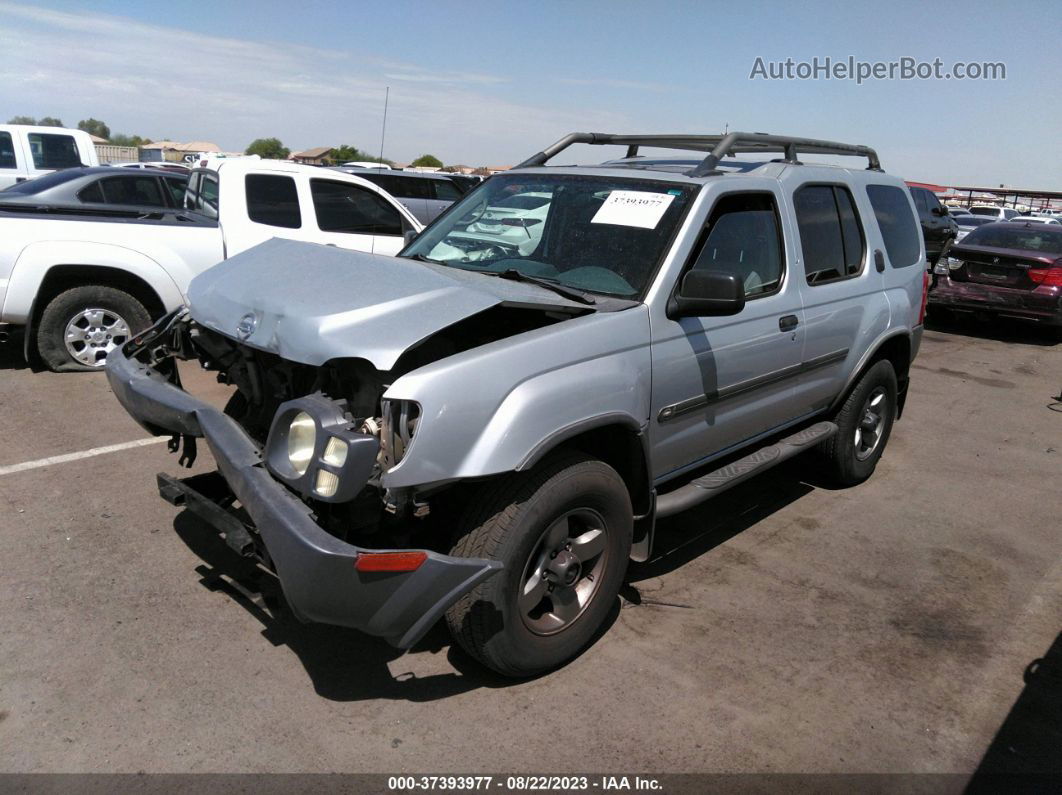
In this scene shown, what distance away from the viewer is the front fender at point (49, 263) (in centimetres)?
664

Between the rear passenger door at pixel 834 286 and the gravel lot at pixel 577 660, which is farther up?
the rear passenger door at pixel 834 286

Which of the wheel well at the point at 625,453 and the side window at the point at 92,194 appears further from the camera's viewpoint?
the side window at the point at 92,194

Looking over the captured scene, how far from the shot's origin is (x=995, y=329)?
1274 centimetres

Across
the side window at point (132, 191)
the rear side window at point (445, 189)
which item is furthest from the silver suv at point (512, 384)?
the rear side window at point (445, 189)

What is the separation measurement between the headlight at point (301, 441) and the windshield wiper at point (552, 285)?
1213 mm

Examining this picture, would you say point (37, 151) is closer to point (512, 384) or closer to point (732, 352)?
point (732, 352)

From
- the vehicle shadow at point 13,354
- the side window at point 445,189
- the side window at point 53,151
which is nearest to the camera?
the vehicle shadow at point 13,354

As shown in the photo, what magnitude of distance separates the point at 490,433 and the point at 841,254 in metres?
3.06

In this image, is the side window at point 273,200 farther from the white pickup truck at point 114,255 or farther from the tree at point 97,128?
the tree at point 97,128

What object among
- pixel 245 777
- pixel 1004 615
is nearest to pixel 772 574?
pixel 1004 615

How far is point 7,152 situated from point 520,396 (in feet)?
45.5

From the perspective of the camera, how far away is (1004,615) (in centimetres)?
411

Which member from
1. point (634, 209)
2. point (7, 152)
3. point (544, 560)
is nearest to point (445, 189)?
point (7, 152)

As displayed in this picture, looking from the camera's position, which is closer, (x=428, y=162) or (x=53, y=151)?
(x=53, y=151)
